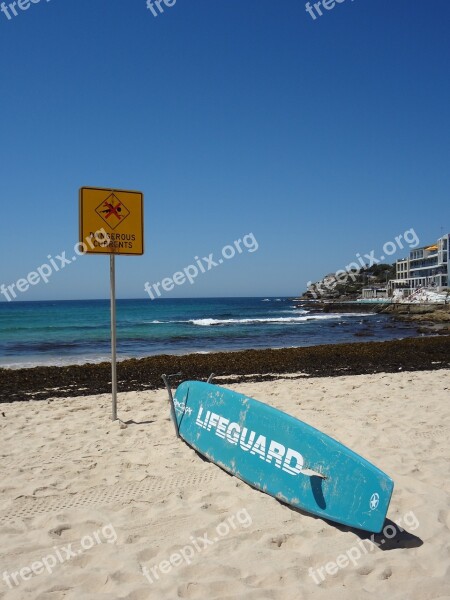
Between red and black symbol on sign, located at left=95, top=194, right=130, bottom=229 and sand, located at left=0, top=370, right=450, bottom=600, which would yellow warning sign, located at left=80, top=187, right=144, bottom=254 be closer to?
red and black symbol on sign, located at left=95, top=194, right=130, bottom=229

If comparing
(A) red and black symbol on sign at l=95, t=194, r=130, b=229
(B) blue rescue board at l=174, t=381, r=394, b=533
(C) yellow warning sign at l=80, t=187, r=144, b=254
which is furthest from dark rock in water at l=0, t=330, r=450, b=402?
(B) blue rescue board at l=174, t=381, r=394, b=533

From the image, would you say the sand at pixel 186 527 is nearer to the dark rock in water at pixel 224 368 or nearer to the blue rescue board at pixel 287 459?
the blue rescue board at pixel 287 459

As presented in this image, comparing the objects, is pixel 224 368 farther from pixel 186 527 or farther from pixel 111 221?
pixel 186 527

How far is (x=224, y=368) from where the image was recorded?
1224 centimetres

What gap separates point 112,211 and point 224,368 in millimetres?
7338

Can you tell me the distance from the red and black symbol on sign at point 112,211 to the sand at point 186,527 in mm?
2750

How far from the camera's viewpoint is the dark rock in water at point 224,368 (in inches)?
378

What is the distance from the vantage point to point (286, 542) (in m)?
3.01

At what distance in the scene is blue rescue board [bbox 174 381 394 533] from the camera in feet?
10.2

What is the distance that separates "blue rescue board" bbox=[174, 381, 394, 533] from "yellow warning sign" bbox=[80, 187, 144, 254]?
227cm

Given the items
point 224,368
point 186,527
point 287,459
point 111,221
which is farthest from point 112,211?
point 224,368

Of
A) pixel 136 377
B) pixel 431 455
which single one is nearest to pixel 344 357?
pixel 136 377

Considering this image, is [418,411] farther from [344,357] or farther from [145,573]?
[344,357]

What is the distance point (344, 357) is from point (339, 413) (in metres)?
7.72
